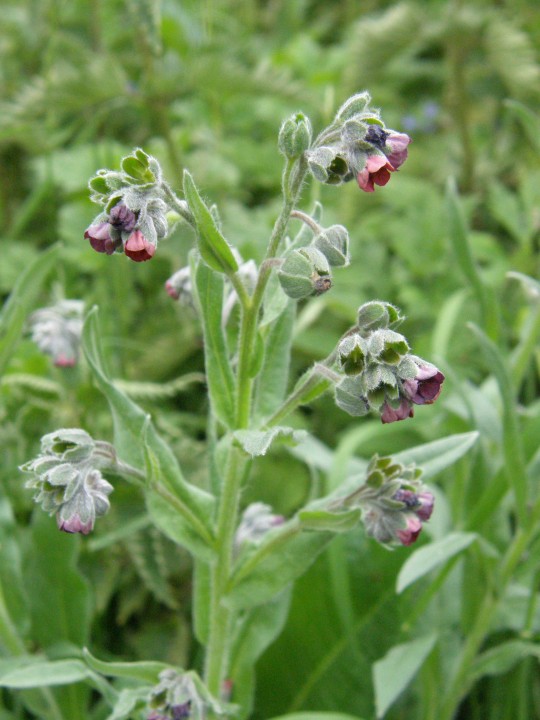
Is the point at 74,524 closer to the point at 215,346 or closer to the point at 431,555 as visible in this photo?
the point at 215,346

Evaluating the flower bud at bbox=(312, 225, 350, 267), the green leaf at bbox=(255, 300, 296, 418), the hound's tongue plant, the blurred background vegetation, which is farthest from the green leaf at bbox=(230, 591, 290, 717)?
the flower bud at bbox=(312, 225, 350, 267)

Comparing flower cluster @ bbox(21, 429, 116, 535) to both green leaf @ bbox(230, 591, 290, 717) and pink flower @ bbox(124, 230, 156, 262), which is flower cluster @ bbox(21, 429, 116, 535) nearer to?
pink flower @ bbox(124, 230, 156, 262)

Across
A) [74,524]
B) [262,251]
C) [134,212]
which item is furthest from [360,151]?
[262,251]

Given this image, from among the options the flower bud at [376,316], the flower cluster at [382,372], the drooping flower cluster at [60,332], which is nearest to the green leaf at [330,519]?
the flower cluster at [382,372]

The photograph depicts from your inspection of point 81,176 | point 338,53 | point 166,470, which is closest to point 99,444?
point 166,470

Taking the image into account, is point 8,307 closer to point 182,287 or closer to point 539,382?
point 182,287

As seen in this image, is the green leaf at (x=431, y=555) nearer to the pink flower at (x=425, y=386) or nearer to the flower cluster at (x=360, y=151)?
the pink flower at (x=425, y=386)

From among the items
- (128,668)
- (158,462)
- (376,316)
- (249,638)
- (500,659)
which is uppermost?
(376,316)
